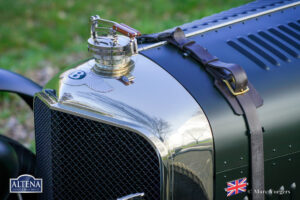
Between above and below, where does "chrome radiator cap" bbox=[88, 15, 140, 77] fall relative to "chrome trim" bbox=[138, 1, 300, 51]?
below

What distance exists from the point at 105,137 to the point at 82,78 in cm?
31

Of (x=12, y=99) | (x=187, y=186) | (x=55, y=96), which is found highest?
(x=12, y=99)

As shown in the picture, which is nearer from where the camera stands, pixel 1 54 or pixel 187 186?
pixel 187 186

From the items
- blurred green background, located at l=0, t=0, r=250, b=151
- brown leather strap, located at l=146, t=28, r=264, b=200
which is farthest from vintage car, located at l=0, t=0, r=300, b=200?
blurred green background, located at l=0, t=0, r=250, b=151

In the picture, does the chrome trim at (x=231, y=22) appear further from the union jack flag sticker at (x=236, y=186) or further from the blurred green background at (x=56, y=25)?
the blurred green background at (x=56, y=25)

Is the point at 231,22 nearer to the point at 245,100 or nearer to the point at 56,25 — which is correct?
the point at 245,100

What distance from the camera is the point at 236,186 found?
2.12 meters

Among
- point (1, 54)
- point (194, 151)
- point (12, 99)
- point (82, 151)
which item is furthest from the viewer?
point (1, 54)

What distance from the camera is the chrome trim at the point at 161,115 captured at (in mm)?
2029

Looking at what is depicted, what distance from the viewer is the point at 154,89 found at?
2131mm

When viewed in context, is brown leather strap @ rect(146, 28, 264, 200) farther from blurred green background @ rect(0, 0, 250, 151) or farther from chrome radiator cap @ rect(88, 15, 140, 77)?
blurred green background @ rect(0, 0, 250, 151)

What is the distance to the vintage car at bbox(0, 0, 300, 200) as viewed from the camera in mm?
2051

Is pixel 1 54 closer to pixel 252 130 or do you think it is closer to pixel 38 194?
pixel 38 194

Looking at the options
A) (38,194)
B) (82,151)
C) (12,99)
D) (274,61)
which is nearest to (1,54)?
(12,99)
